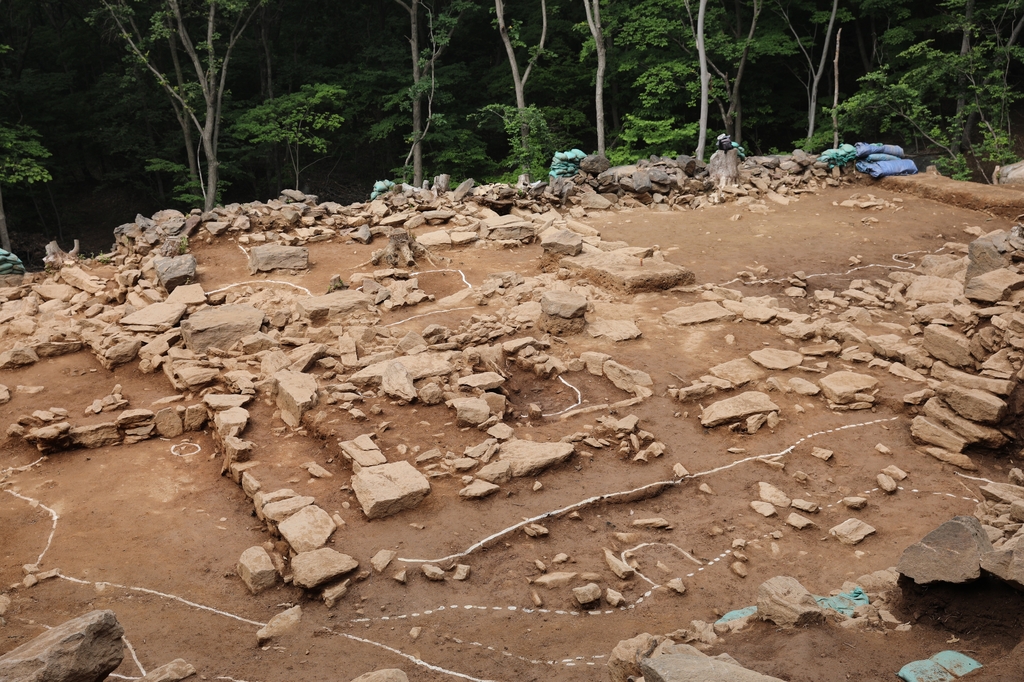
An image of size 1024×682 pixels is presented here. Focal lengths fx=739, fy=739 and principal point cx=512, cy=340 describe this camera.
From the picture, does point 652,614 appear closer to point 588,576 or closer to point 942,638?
point 588,576

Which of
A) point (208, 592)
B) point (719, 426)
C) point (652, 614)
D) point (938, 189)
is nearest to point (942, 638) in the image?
point (652, 614)

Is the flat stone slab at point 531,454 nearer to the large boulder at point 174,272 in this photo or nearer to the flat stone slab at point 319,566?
the flat stone slab at point 319,566

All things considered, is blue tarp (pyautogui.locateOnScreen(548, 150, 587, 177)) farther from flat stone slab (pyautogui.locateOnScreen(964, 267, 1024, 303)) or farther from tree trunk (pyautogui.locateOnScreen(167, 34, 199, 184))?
tree trunk (pyautogui.locateOnScreen(167, 34, 199, 184))

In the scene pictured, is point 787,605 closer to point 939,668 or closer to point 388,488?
point 939,668

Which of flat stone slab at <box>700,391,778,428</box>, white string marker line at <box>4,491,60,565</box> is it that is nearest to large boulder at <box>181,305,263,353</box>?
white string marker line at <box>4,491,60,565</box>

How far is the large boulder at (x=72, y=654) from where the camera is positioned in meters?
2.47

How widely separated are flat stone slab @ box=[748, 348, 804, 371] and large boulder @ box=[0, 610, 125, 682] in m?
5.12

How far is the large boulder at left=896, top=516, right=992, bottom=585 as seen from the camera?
3.12 meters

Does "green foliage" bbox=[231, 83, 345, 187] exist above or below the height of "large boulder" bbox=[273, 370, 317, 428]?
above

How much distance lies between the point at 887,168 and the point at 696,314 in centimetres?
760

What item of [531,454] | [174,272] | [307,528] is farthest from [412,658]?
[174,272]

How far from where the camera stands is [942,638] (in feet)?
9.91

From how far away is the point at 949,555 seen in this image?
323cm

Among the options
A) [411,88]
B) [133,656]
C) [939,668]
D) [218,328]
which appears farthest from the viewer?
[411,88]
